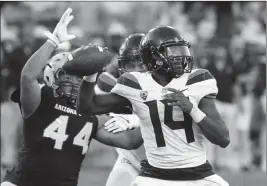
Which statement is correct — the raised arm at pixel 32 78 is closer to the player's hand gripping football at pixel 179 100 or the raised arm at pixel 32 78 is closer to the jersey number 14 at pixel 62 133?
the jersey number 14 at pixel 62 133

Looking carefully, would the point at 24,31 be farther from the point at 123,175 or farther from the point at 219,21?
the point at 123,175

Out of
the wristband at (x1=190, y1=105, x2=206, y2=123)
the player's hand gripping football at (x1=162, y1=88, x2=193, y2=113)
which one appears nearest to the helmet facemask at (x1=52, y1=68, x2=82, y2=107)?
the player's hand gripping football at (x1=162, y1=88, x2=193, y2=113)

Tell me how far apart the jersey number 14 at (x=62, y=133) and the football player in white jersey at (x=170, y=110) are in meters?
0.67

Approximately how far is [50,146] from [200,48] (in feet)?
18.6

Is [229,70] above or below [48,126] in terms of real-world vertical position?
below

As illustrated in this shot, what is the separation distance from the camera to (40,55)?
3842 mm

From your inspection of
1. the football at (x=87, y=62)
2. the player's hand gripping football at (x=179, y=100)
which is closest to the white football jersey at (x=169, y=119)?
the player's hand gripping football at (x=179, y=100)

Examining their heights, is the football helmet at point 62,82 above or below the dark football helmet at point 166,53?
below

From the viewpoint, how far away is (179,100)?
3328mm

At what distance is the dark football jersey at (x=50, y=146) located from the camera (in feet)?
13.4

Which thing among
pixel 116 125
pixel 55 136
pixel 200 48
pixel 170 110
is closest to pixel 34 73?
pixel 55 136

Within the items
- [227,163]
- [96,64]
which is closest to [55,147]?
[96,64]

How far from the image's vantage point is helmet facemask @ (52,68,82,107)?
158 inches

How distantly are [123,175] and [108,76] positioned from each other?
2.96 ft
